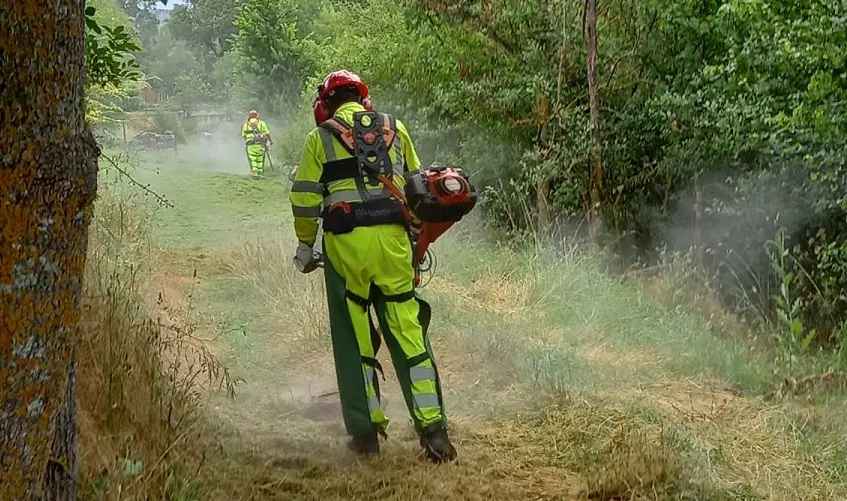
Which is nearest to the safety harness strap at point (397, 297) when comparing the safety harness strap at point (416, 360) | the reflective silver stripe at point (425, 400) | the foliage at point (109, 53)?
the safety harness strap at point (416, 360)

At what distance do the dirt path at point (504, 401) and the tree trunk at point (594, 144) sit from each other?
1.38 m

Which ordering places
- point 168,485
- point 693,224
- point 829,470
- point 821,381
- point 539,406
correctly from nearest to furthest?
point 168,485 → point 829,470 → point 539,406 → point 821,381 → point 693,224

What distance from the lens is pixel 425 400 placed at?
375 cm

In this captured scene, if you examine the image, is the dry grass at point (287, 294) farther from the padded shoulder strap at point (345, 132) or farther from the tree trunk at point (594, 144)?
the tree trunk at point (594, 144)

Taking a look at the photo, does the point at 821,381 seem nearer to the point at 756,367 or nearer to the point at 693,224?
the point at 756,367

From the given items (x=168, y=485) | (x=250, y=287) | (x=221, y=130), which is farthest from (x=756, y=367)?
(x=221, y=130)

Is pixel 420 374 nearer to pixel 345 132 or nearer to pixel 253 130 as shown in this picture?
pixel 345 132

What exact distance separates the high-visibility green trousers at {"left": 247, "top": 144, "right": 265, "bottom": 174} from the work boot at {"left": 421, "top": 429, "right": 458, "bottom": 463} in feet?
43.2

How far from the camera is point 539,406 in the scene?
4.35 meters

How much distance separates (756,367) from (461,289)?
10.0ft

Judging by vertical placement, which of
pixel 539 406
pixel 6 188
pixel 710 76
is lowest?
pixel 539 406

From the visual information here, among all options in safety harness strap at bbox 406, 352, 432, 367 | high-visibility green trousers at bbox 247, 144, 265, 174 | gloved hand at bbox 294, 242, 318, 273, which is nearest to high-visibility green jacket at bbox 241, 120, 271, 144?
high-visibility green trousers at bbox 247, 144, 265, 174

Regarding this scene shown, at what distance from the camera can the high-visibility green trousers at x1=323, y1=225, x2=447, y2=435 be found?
3783mm

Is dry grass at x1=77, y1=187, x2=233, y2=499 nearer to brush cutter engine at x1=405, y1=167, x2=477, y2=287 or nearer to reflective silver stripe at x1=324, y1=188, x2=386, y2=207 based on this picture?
reflective silver stripe at x1=324, y1=188, x2=386, y2=207
